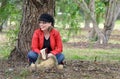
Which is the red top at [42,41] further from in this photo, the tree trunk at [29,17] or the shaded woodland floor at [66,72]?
the tree trunk at [29,17]

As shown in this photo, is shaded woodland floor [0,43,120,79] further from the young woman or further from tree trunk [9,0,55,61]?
tree trunk [9,0,55,61]

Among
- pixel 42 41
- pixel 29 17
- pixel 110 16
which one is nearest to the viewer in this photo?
pixel 42 41

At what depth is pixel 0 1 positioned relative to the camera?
11672 millimetres

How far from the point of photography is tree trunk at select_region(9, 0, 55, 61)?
9.34 m

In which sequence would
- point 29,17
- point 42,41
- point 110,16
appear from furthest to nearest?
1. point 110,16
2. point 29,17
3. point 42,41

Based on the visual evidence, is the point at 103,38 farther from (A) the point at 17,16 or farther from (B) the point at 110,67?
(B) the point at 110,67

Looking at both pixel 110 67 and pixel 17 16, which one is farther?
pixel 17 16

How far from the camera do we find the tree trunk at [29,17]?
9344mm

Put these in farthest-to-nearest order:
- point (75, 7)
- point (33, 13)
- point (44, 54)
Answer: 1. point (75, 7)
2. point (33, 13)
3. point (44, 54)

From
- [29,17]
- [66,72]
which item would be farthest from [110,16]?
[66,72]

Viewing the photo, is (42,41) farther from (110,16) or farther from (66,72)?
(110,16)

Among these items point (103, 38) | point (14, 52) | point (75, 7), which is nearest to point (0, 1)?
point (14, 52)

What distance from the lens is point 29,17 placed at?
9.41 m

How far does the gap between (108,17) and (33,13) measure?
1162 cm
